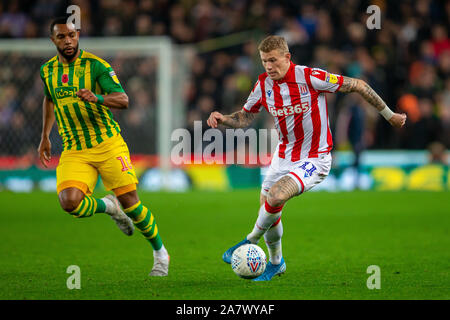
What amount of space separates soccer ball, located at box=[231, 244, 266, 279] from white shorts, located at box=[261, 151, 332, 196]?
638 millimetres

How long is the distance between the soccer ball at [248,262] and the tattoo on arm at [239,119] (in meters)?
1.16

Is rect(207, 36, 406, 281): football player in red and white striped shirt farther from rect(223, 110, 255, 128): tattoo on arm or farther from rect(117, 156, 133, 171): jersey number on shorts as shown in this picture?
rect(117, 156, 133, 171): jersey number on shorts

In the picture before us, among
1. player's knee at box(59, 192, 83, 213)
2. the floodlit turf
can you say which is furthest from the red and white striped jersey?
player's knee at box(59, 192, 83, 213)

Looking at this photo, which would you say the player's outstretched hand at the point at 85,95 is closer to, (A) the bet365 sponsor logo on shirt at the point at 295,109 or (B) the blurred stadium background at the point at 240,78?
(A) the bet365 sponsor logo on shirt at the point at 295,109

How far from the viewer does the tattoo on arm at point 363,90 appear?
21.9ft

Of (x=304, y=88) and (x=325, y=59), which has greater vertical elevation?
(x=325, y=59)

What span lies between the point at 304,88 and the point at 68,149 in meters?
2.16

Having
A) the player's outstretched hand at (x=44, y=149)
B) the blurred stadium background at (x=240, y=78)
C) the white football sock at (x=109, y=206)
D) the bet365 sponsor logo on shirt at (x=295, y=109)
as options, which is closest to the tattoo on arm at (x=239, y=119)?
the bet365 sponsor logo on shirt at (x=295, y=109)

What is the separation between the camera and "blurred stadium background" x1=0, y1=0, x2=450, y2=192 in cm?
1684

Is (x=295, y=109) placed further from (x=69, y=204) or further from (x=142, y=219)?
(x=69, y=204)

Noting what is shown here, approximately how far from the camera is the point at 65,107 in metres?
6.82

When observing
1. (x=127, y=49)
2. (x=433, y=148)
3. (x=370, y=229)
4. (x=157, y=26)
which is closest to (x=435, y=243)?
(x=370, y=229)

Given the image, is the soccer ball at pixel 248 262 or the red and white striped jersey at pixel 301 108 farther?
the red and white striped jersey at pixel 301 108
